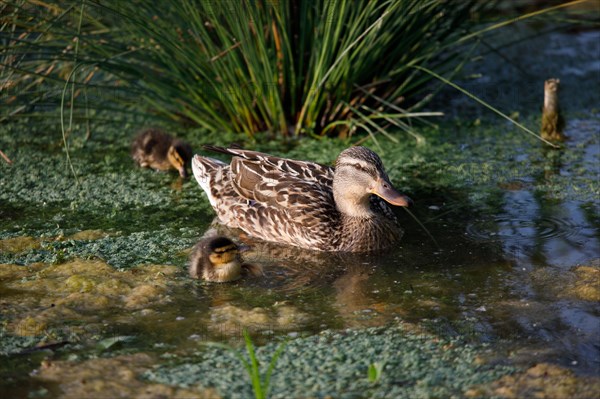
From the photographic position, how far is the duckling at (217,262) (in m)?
5.03

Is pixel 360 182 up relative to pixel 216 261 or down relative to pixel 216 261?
up

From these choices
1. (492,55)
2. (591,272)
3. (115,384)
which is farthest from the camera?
(492,55)

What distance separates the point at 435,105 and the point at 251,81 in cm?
207

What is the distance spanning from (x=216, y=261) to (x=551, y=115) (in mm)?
3593

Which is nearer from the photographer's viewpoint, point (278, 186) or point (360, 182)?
point (360, 182)

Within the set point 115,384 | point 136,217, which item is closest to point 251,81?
point 136,217

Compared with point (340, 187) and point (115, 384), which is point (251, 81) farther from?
point (115, 384)

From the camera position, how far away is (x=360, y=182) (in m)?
5.70

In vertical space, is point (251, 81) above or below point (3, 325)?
above

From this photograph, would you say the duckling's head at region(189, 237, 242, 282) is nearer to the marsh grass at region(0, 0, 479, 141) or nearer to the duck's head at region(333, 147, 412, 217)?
the duck's head at region(333, 147, 412, 217)

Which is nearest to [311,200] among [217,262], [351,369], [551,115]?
[217,262]

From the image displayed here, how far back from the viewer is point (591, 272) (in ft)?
16.7

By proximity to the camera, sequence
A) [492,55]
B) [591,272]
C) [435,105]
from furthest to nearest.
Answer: [492,55], [435,105], [591,272]

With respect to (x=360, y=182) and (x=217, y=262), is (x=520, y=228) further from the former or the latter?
(x=217, y=262)
